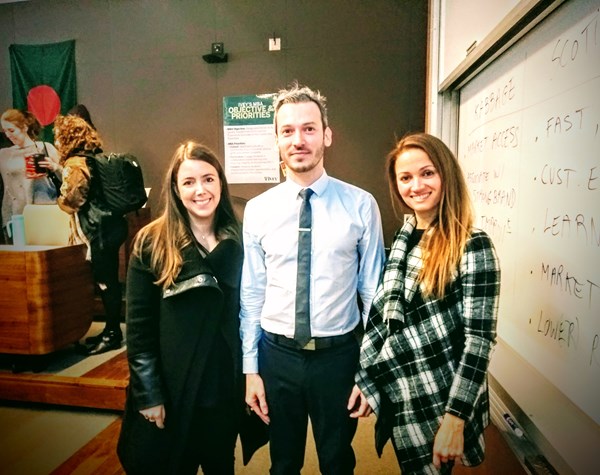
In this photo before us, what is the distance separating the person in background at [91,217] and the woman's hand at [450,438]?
2.56 meters

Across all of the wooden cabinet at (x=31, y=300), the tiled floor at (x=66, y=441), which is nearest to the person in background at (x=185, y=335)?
the tiled floor at (x=66, y=441)

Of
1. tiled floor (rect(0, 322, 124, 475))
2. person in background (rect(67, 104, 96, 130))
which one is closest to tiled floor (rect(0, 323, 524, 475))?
tiled floor (rect(0, 322, 124, 475))

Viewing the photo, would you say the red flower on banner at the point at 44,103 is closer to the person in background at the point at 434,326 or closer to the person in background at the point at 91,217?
the person in background at the point at 91,217

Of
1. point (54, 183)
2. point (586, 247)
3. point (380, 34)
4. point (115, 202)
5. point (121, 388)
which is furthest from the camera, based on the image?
point (54, 183)

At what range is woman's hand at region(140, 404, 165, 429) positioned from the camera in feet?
4.39

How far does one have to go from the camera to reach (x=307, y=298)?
134 centimetres

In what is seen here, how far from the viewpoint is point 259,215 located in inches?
56.5

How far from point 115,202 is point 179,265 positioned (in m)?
1.84

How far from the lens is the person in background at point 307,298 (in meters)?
1.34

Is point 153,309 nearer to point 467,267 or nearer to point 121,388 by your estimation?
point 467,267

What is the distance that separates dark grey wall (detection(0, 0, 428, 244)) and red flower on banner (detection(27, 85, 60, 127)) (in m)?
0.29

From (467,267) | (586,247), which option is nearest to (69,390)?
(467,267)

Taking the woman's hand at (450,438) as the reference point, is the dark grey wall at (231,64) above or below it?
above

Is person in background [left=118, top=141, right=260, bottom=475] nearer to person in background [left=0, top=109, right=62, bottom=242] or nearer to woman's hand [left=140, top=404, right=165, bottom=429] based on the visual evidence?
woman's hand [left=140, top=404, right=165, bottom=429]
